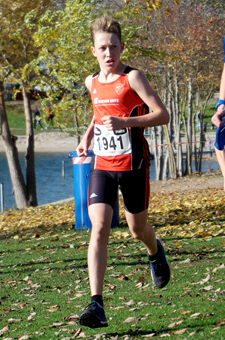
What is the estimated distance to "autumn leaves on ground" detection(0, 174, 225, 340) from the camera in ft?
16.3

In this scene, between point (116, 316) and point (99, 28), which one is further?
point (116, 316)

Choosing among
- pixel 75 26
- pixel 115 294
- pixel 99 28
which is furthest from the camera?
pixel 75 26

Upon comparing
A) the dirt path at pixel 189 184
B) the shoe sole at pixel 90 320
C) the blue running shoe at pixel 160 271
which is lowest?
the dirt path at pixel 189 184

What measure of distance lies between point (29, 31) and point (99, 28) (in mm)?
15344

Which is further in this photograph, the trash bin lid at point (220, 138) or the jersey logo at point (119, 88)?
the jersey logo at point (119, 88)

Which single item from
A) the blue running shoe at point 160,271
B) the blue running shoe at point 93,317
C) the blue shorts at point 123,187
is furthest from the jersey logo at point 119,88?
the blue running shoe at point 160,271

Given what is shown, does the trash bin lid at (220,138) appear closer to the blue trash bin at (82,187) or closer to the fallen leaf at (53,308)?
the fallen leaf at (53,308)

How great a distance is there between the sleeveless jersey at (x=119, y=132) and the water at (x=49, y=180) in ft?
58.5

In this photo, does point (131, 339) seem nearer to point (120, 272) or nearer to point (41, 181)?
point (120, 272)

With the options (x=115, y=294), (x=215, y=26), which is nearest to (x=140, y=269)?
Answer: (x=115, y=294)

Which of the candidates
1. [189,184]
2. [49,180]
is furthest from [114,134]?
[49,180]

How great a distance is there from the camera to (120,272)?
723cm

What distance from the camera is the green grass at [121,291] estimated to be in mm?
4910

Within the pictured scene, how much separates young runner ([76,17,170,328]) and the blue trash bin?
5268 mm
